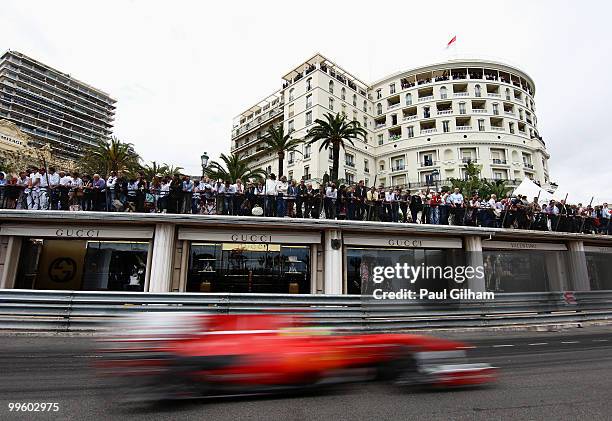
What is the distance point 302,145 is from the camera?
57.3 m

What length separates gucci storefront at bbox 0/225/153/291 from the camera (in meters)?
14.5

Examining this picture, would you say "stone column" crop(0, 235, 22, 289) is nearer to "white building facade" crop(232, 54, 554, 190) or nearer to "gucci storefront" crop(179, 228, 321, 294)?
"gucci storefront" crop(179, 228, 321, 294)

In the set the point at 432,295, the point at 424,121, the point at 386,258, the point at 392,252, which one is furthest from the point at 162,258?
the point at 424,121

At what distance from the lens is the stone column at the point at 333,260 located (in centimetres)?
1416

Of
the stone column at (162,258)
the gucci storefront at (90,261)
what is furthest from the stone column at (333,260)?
the gucci storefront at (90,261)

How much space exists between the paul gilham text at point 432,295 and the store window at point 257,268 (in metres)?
5.66

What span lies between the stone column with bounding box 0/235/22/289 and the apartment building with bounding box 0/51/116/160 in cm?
9756

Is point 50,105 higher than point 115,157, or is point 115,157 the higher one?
point 50,105

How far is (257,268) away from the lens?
16422mm

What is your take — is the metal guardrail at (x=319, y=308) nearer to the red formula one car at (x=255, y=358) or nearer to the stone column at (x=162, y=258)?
the stone column at (x=162, y=258)

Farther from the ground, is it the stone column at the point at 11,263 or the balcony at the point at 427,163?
the balcony at the point at 427,163

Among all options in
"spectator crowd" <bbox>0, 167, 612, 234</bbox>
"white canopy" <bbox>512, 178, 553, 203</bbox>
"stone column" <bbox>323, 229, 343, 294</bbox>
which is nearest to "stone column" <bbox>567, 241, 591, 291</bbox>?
"spectator crowd" <bbox>0, 167, 612, 234</bbox>

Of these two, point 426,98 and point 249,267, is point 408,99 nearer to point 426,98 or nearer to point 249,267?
point 426,98

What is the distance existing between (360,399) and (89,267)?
15.0 m
